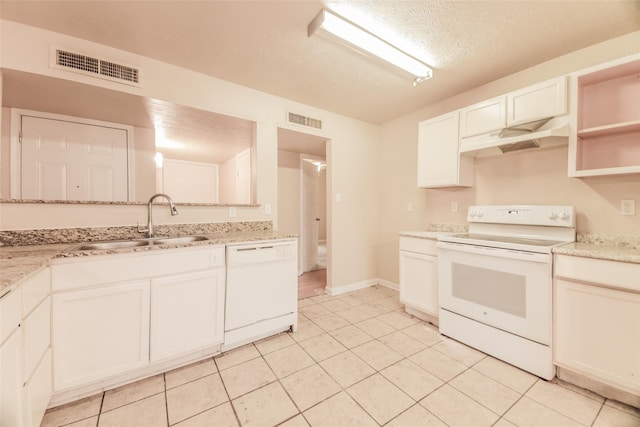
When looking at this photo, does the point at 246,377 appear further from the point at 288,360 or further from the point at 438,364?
the point at 438,364

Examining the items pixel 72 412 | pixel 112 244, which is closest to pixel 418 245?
pixel 112 244

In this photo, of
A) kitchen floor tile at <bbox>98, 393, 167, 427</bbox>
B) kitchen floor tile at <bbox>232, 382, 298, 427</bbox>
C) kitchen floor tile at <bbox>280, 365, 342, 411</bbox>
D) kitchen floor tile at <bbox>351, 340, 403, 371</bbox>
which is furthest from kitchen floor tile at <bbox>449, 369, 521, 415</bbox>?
kitchen floor tile at <bbox>98, 393, 167, 427</bbox>

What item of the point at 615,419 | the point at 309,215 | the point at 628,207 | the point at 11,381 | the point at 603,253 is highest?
the point at 628,207

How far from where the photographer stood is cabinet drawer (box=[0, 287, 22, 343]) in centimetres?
84

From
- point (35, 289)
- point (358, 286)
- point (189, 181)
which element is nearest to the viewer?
point (35, 289)

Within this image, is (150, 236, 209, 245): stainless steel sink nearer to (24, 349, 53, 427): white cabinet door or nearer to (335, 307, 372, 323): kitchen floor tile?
(24, 349, 53, 427): white cabinet door

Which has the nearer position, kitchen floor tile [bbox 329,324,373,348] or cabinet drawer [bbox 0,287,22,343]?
cabinet drawer [bbox 0,287,22,343]

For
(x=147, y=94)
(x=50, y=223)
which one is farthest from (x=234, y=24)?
(x=50, y=223)

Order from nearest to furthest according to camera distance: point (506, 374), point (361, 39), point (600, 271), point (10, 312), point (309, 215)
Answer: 1. point (10, 312)
2. point (600, 271)
3. point (506, 374)
4. point (361, 39)
5. point (309, 215)

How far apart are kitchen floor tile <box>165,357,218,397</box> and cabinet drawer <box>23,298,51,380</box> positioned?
2.35ft

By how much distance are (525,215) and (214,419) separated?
277cm

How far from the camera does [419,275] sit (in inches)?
99.7

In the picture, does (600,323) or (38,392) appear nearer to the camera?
(38,392)

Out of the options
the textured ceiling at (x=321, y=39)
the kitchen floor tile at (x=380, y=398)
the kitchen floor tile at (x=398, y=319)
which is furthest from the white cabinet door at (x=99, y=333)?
the kitchen floor tile at (x=398, y=319)
